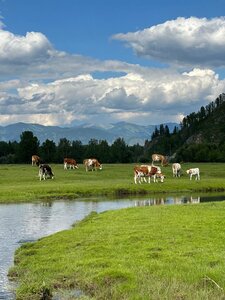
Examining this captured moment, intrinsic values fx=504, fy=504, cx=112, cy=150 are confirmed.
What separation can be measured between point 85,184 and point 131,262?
1801 inches

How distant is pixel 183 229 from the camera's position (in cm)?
2594

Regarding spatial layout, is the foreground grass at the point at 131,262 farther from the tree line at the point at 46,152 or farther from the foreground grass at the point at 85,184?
the tree line at the point at 46,152

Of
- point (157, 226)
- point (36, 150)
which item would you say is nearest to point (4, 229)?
point (157, 226)

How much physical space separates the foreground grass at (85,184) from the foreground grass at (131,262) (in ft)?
90.0

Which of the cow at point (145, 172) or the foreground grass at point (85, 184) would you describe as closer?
the foreground grass at point (85, 184)

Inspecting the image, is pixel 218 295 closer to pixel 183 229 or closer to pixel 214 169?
pixel 183 229

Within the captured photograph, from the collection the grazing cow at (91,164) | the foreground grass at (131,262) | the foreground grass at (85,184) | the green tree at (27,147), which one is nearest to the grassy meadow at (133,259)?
the foreground grass at (131,262)

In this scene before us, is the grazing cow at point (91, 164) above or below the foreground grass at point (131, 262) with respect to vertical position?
above

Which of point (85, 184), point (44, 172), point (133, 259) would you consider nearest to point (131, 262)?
point (133, 259)

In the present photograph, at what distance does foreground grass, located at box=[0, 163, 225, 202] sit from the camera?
5647 cm

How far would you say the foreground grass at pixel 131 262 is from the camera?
16.5 meters

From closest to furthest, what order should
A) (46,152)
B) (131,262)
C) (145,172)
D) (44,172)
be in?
(131,262)
(145,172)
(44,172)
(46,152)

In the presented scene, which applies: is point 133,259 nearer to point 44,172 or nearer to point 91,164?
point 44,172

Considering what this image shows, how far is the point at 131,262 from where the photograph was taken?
19.2 m
